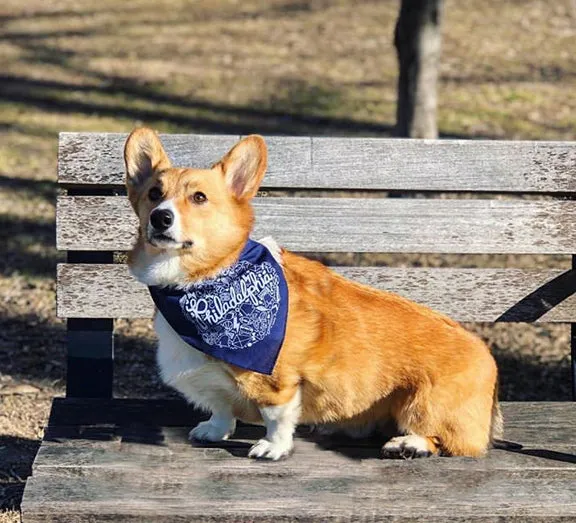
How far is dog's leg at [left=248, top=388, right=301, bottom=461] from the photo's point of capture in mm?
3434

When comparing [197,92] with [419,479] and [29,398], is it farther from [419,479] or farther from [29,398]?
[419,479]

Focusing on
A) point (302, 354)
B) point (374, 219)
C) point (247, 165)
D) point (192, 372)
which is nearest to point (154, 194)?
point (247, 165)

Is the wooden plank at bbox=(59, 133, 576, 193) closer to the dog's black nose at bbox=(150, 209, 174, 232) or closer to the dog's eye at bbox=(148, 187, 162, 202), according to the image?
the dog's eye at bbox=(148, 187, 162, 202)

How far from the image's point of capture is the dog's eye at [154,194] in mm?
3361

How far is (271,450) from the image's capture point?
3438 millimetres

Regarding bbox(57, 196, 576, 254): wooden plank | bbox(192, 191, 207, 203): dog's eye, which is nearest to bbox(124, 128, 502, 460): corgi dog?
bbox(192, 191, 207, 203): dog's eye

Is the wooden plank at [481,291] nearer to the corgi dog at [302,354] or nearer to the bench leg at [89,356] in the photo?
the bench leg at [89,356]

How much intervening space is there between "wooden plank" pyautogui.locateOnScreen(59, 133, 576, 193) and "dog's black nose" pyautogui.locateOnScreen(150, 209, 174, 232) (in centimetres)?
91

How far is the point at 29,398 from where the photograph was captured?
17.3 feet

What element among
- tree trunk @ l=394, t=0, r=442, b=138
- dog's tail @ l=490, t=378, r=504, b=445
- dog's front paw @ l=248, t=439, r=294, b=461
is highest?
tree trunk @ l=394, t=0, r=442, b=138

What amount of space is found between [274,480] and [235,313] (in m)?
0.52

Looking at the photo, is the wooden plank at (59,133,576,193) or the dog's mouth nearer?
the dog's mouth

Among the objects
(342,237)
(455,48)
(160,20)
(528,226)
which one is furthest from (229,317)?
(160,20)

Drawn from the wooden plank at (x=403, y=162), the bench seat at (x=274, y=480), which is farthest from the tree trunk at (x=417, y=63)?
the bench seat at (x=274, y=480)
